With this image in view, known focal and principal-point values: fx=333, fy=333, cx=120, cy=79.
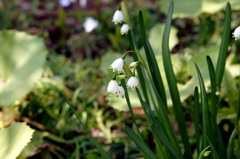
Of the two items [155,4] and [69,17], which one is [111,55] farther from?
[155,4]

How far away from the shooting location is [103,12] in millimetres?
2924

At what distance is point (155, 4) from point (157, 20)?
1.42ft

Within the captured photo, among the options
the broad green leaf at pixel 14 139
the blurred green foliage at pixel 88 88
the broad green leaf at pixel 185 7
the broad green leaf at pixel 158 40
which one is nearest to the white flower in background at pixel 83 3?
the blurred green foliage at pixel 88 88

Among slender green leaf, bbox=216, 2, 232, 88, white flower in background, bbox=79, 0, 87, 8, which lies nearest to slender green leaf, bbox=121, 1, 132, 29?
slender green leaf, bbox=216, 2, 232, 88

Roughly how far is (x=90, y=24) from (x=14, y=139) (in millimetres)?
1765

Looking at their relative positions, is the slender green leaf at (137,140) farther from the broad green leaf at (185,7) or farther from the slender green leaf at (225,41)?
the broad green leaf at (185,7)

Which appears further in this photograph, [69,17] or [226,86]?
[69,17]

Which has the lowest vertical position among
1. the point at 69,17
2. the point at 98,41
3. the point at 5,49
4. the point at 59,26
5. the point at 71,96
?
the point at 71,96

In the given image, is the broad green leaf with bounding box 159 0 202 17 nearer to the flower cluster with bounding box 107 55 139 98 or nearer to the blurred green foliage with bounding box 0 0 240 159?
the blurred green foliage with bounding box 0 0 240 159

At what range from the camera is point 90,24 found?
8.71 ft

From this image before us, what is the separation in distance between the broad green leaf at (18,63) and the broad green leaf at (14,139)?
319 mm

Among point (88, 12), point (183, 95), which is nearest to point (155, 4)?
point (88, 12)

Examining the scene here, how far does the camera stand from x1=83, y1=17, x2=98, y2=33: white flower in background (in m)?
2.58

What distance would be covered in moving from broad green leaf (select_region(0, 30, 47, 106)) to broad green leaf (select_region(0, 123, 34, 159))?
1.05 feet
